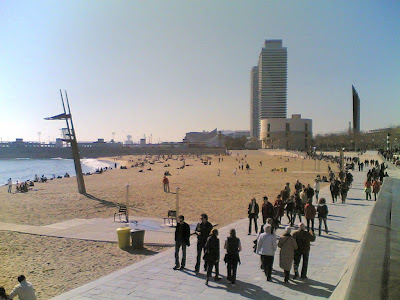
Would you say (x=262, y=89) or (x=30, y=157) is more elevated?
(x=262, y=89)

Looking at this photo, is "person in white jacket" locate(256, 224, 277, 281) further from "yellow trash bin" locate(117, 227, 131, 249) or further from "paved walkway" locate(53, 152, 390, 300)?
"yellow trash bin" locate(117, 227, 131, 249)

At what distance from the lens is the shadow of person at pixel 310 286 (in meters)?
6.46

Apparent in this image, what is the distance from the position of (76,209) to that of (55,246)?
7541 mm

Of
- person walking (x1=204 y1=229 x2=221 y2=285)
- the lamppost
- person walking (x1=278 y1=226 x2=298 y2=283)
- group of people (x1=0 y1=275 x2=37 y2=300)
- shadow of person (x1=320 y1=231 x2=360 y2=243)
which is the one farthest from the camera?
the lamppost

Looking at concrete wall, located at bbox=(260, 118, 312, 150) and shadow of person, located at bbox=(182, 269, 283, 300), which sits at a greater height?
concrete wall, located at bbox=(260, 118, 312, 150)

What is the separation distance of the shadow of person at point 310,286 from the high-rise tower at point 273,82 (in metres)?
185

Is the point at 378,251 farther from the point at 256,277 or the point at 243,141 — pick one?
the point at 243,141

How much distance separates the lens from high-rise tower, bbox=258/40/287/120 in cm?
18875

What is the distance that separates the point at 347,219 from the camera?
43.9ft

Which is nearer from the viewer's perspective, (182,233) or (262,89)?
(182,233)

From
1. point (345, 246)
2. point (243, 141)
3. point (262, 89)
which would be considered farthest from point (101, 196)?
point (262, 89)

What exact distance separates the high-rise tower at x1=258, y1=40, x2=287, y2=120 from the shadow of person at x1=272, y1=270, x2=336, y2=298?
18519 cm

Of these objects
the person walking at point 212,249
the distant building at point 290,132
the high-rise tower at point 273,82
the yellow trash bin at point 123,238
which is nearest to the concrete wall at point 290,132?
the distant building at point 290,132

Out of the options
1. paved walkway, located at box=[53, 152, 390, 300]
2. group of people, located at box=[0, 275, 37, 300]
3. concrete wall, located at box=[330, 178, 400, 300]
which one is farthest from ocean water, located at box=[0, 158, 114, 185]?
concrete wall, located at box=[330, 178, 400, 300]
